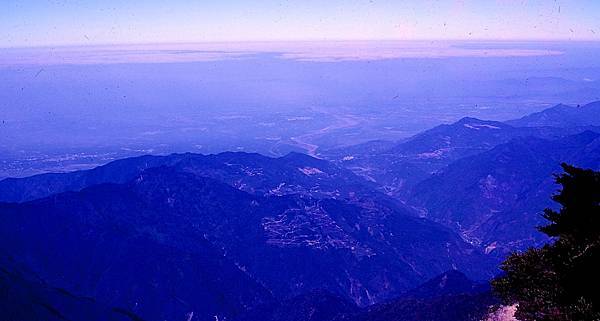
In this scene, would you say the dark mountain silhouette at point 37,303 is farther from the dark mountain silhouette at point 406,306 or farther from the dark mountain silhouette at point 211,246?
the dark mountain silhouette at point 406,306

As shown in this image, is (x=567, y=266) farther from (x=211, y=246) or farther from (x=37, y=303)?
(x=211, y=246)

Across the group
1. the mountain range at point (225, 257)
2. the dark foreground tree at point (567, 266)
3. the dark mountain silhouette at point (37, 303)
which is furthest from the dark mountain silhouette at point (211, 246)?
the dark foreground tree at point (567, 266)

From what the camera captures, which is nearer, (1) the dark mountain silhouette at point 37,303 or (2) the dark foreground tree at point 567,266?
(2) the dark foreground tree at point 567,266

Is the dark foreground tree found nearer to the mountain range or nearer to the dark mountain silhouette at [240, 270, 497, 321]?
the mountain range

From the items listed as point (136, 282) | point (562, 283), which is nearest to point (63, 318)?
point (136, 282)

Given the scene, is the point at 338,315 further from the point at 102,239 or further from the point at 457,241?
the point at 457,241

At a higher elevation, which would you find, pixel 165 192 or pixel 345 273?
pixel 165 192

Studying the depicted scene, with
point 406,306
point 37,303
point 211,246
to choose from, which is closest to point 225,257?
point 211,246

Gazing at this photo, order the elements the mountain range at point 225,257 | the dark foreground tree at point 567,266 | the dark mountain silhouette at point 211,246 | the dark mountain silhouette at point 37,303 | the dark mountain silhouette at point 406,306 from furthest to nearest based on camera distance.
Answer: the dark mountain silhouette at point 211,246
the mountain range at point 225,257
the dark mountain silhouette at point 37,303
the dark mountain silhouette at point 406,306
the dark foreground tree at point 567,266
